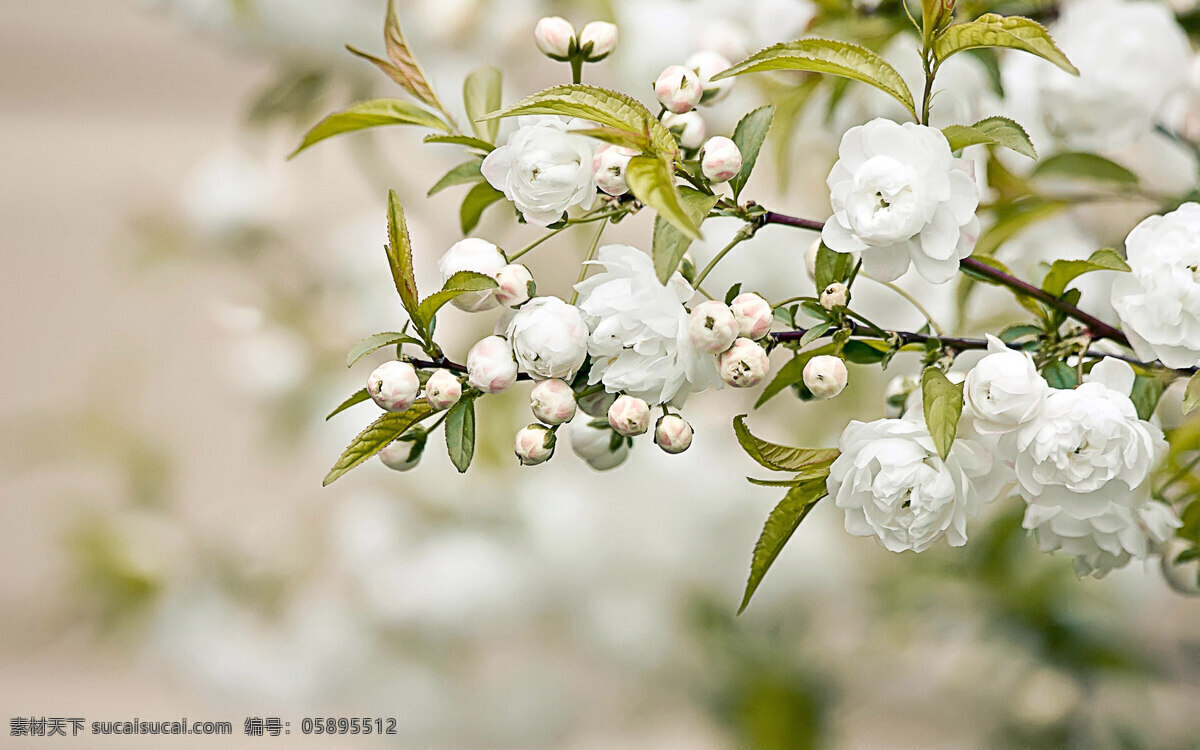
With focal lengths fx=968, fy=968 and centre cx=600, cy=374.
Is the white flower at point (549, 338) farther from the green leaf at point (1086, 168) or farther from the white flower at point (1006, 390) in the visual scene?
the green leaf at point (1086, 168)

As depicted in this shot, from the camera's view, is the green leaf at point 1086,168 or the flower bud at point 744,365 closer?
the flower bud at point 744,365

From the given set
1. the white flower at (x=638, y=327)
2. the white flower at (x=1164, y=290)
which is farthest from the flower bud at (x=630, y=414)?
the white flower at (x=1164, y=290)

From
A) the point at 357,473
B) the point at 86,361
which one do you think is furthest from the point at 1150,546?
the point at 86,361

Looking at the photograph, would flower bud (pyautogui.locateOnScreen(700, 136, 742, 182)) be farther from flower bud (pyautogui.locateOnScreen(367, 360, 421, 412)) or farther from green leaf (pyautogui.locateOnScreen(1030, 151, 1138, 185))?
green leaf (pyautogui.locateOnScreen(1030, 151, 1138, 185))

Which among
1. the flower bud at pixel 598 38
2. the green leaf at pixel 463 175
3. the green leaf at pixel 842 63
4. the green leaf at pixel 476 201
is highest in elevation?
the flower bud at pixel 598 38

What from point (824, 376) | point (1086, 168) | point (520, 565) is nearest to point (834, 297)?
point (824, 376)

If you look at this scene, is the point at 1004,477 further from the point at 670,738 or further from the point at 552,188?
the point at 670,738

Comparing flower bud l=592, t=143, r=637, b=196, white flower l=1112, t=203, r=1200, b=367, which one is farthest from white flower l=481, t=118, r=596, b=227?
white flower l=1112, t=203, r=1200, b=367
